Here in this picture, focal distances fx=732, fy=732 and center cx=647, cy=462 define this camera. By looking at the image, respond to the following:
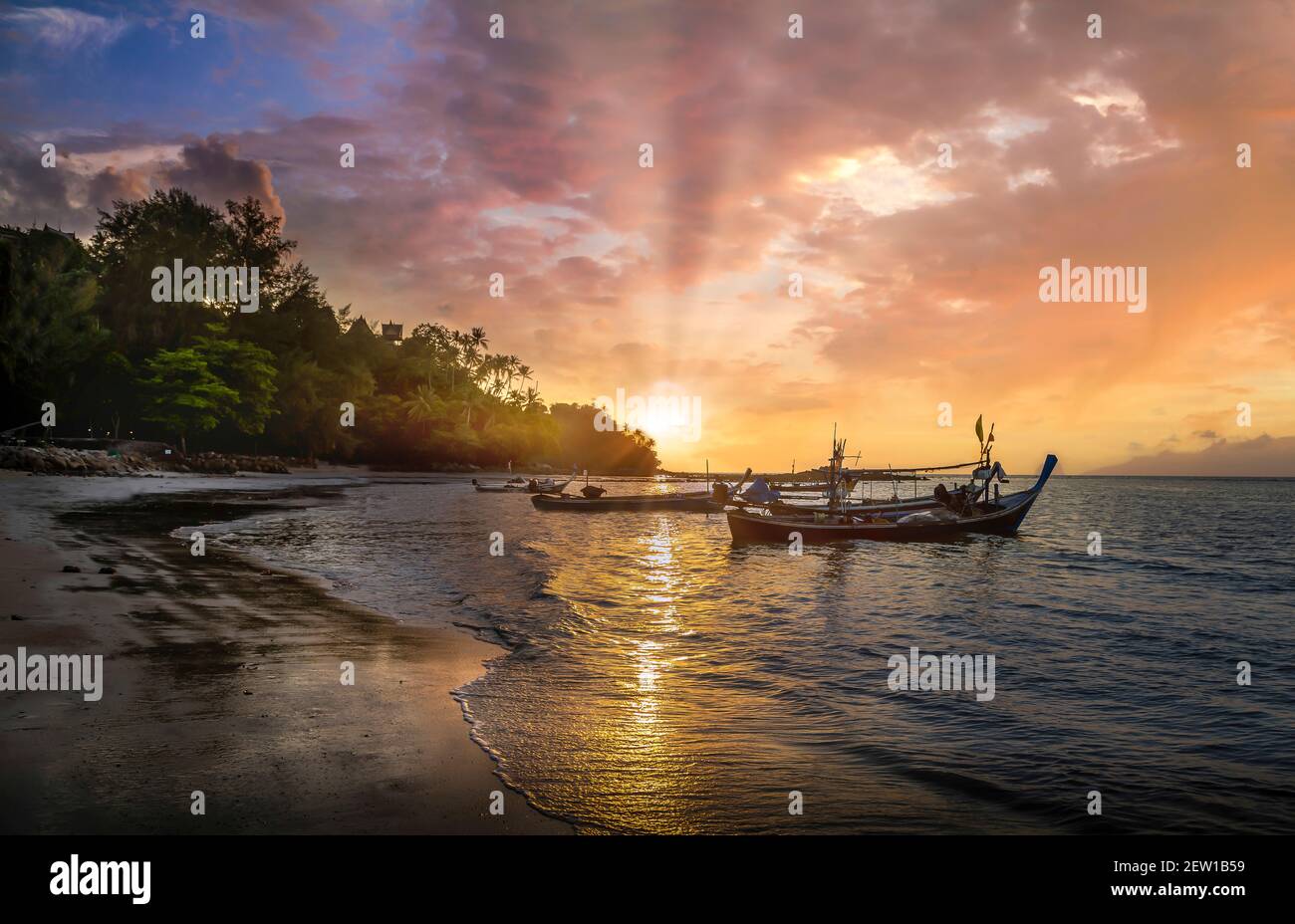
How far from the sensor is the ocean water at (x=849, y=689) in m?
6.90

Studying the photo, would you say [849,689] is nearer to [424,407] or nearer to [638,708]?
[638,708]

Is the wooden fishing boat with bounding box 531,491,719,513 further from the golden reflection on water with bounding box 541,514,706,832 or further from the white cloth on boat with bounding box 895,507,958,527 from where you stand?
the golden reflection on water with bounding box 541,514,706,832

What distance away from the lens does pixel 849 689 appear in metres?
11.3

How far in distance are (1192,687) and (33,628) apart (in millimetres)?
18379

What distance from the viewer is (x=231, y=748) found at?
6.60 meters

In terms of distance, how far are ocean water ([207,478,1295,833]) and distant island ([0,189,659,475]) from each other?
48834mm

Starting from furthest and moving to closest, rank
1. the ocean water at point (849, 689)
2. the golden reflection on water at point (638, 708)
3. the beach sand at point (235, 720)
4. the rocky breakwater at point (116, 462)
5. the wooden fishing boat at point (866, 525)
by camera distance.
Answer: the rocky breakwater at point (116, 462)
the wooden fishing boat at point (866, 525)
the ocean water at point (849, 689)
the golden reflection on water at point (638, 708)
the beach sand at point (235, 720)

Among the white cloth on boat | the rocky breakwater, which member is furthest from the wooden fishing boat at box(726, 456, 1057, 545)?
the rocky breakwater

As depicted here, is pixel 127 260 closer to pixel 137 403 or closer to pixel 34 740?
pixel 137 403

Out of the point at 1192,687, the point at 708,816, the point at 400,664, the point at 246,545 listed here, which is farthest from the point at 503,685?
the point at 246,545

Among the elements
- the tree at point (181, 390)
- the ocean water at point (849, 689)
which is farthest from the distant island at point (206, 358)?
the ocean water at point (849, 689)

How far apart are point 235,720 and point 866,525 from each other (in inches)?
1271

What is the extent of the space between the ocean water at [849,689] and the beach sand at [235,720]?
2.46 ft

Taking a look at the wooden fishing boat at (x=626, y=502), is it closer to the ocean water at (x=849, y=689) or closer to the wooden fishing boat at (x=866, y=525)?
the wooden fishing boat at (x=866, y=525)
